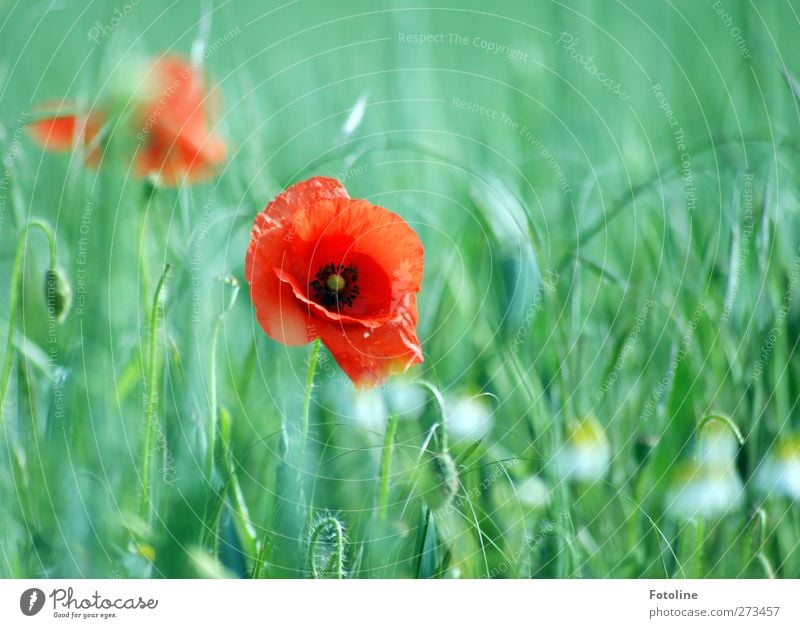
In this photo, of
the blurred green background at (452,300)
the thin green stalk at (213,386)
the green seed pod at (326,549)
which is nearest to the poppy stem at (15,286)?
the blurred green background at (452,300)

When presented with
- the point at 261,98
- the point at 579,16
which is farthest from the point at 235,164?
the point at 579,16

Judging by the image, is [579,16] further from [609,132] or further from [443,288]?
[443,288]

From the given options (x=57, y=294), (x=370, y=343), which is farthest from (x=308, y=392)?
(x=57, y=294)

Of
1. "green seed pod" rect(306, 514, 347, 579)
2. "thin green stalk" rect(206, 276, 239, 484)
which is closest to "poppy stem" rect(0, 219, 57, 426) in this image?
"thin green stalk" rect(206, 276, 239, 484)

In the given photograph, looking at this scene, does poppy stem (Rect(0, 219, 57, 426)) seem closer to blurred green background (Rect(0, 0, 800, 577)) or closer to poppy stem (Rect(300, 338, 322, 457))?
blurred green background (Rect(0, 0, 800, 577))

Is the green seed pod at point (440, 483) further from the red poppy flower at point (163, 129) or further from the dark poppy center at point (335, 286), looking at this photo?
the red poppy flower at point (163, 129)

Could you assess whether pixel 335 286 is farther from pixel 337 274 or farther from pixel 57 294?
pixel 57 294
